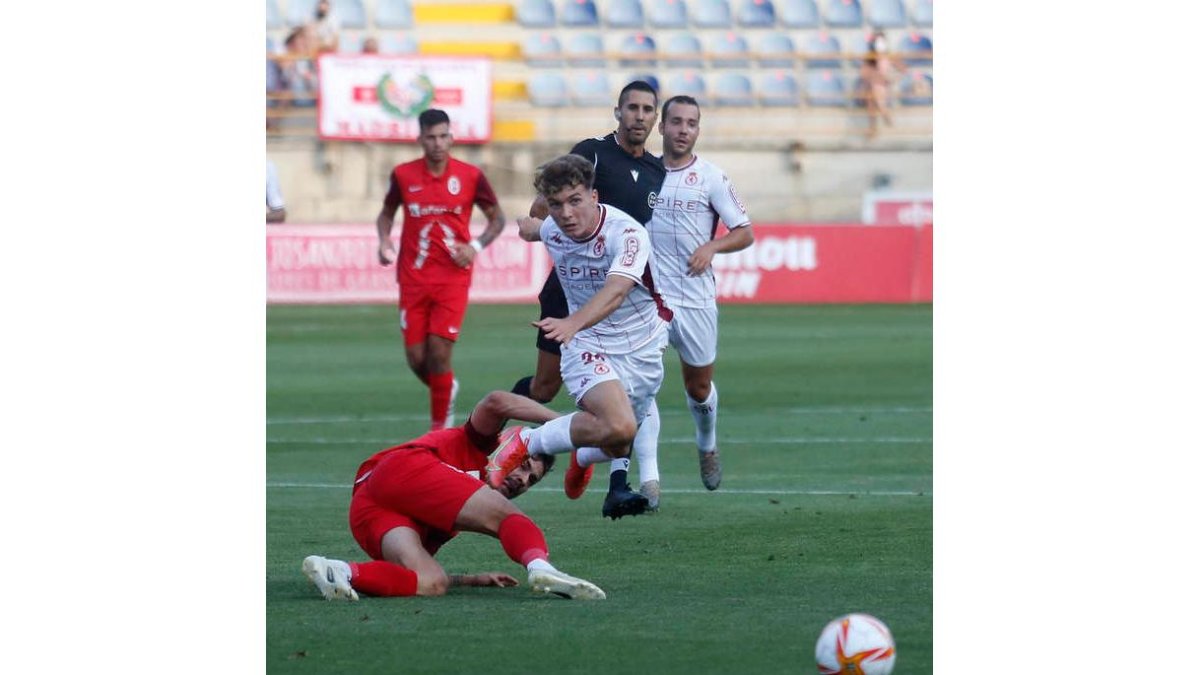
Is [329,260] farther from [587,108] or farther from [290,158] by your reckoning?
[587,108]

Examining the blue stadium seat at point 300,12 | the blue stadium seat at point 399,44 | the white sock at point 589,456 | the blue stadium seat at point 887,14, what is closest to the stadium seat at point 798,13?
the blue stadium seat at point 887,14

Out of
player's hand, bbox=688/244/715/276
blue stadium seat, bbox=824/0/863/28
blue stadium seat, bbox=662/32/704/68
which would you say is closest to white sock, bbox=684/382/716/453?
player's hand, bbox=688/244/715/276

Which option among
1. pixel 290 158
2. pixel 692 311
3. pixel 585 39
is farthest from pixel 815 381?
pixel 585 39

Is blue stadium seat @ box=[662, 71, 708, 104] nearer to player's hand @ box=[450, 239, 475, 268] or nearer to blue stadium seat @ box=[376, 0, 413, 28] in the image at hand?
blue stadium seat @ box=[376, 0, 413, 28]

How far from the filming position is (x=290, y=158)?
1149 inches

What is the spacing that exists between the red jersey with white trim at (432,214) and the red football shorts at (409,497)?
218 inches

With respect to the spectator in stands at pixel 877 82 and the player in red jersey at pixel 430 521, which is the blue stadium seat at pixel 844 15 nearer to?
the spectator in stands at pixel 877 82

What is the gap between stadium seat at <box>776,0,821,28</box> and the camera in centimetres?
3231

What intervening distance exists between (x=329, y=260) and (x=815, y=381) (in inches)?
420

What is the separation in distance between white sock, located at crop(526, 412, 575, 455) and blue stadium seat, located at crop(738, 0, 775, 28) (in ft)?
84.3

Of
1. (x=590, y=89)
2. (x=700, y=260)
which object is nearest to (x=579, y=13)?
(x=590, y=89)

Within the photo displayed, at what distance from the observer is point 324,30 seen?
1179 inches

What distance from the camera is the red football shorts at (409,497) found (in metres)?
6.60

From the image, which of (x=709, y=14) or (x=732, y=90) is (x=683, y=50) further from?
(x=732, y=90)
